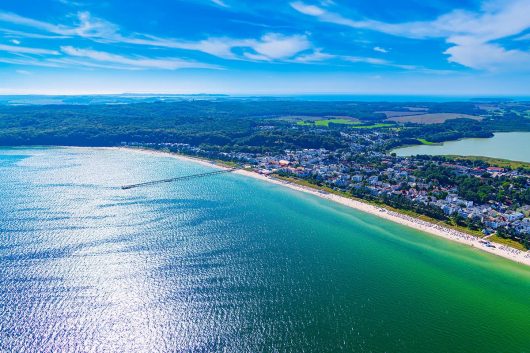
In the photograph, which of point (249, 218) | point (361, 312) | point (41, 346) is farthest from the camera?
point (249, 218)

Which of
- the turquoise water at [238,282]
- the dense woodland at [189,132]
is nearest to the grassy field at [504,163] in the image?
the dense woodland at [189,132]

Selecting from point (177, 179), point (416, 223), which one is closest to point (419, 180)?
point (416, 223)

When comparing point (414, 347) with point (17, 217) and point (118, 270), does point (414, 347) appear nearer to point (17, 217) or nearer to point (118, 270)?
point (118, 270)

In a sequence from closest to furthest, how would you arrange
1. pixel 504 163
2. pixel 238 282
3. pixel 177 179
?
pixel 238 282
pixel 177 179
pixel 504 163

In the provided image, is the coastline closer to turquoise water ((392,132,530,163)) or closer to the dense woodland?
the dense woodland

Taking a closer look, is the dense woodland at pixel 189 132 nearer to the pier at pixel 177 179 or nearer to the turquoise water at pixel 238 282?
the pier at pixel 177 179

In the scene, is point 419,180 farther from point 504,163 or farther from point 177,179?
point 177,179

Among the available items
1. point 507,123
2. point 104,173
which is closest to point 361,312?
point 104,173
